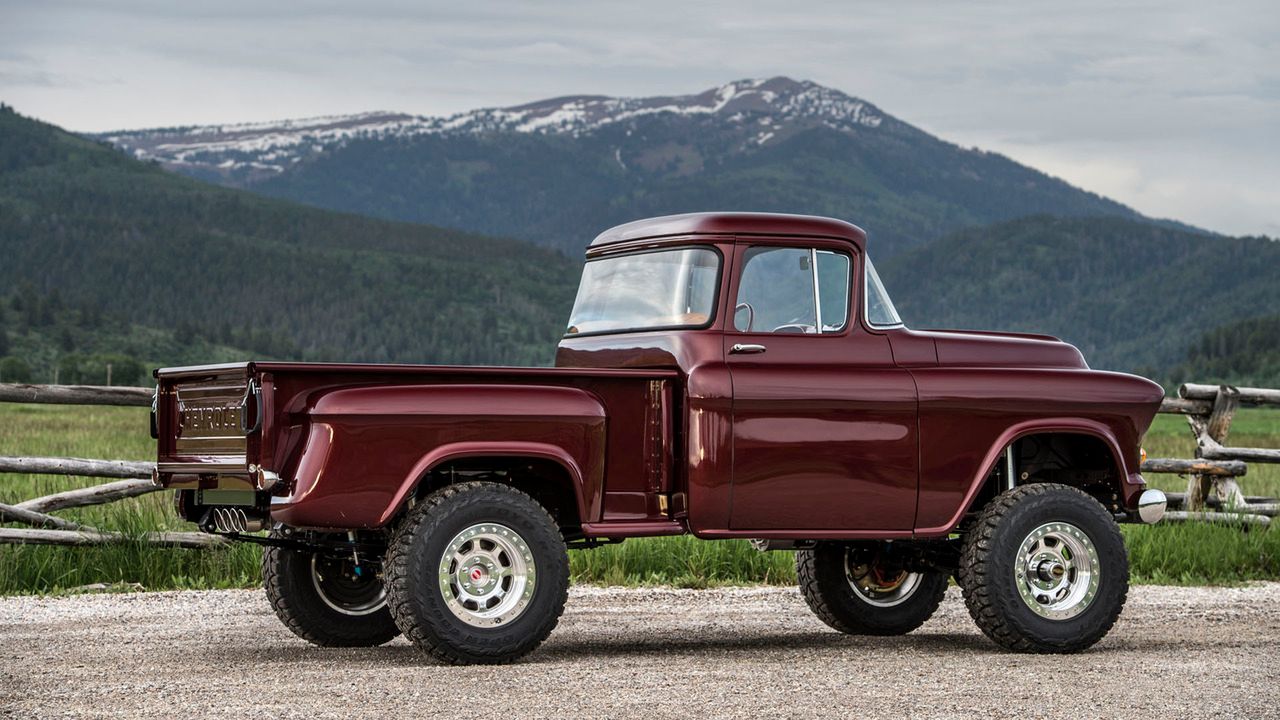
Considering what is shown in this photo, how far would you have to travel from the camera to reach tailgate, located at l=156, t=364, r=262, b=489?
7648mm

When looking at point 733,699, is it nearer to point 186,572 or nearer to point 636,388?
point 636,388

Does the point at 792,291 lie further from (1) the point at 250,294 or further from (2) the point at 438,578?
(1) the point at 250,294

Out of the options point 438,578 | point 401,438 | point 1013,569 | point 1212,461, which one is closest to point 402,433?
point 401,438

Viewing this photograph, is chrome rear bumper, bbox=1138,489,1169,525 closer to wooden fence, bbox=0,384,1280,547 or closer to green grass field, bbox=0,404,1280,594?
green grass field, bbox=0,404,1280,594

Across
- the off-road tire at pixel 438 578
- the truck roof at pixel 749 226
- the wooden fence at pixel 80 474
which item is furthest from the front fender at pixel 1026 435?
the wooden fence at pixel 80 474

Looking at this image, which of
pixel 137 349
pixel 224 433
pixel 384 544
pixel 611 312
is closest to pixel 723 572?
→ pixel 611 312

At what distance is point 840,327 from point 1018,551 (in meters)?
1.46

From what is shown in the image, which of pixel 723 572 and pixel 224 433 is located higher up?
pixel 224 433

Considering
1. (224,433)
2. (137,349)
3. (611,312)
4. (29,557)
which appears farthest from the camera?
(137,349)

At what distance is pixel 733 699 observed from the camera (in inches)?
280

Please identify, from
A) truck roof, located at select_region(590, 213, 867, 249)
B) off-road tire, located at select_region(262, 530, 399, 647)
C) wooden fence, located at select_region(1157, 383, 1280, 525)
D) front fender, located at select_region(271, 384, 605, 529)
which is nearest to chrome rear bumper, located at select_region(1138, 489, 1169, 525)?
truck roof, located at select_region(590, 213, 867, 249)

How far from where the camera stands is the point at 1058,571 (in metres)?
8.96

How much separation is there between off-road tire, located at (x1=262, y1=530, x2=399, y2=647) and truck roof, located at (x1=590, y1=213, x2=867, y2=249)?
2.34m

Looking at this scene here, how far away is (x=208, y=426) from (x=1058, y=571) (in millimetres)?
4369
